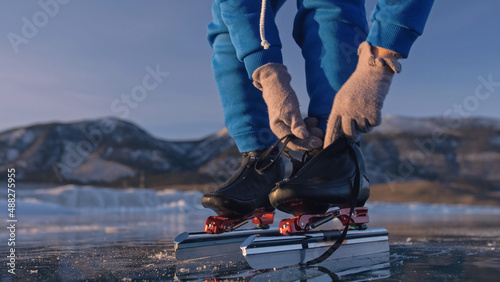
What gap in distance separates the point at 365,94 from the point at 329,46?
334 mm

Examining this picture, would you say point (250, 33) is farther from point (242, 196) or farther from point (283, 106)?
point (242, 196)

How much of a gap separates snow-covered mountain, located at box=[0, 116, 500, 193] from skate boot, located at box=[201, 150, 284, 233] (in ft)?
88.8

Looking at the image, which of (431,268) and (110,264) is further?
(110,264)

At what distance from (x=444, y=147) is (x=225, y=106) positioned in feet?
129

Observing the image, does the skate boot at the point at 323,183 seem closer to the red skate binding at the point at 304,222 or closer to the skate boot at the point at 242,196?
the red skate binding at the point at 304,222

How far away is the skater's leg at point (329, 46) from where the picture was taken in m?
1.16

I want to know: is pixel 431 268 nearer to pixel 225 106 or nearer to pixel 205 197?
pixel 205 197

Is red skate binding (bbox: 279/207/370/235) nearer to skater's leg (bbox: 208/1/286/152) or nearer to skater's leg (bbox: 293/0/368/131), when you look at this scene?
skater's leg (bbox: 293/0/368/131)

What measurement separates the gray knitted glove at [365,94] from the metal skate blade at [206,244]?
1.31ft

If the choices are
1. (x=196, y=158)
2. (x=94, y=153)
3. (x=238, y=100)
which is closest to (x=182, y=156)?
(x=196, y=158)

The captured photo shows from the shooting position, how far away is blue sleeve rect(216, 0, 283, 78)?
44.6 inches

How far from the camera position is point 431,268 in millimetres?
909

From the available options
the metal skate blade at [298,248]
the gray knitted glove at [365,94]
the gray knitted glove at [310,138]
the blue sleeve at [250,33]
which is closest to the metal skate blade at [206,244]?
the metal skate blade at [298,248]

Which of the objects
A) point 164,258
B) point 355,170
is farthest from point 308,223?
point 164,258
